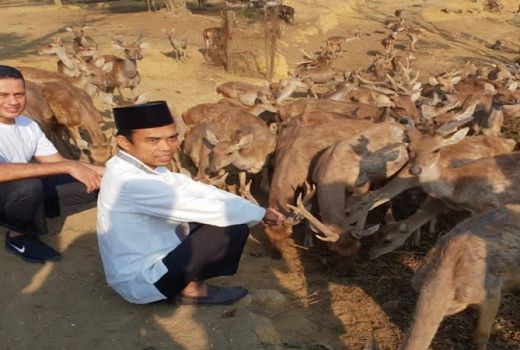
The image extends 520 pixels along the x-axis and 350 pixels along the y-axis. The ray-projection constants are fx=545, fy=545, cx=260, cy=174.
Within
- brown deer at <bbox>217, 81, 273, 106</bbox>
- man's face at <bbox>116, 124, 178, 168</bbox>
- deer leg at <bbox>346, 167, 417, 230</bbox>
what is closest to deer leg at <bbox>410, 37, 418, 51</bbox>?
brown deer at <bbox>217, 81, 273, 106</bbox>

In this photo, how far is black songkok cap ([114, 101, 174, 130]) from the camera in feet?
13.6

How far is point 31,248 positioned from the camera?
5504mm

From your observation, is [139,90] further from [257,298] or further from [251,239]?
[257,298]

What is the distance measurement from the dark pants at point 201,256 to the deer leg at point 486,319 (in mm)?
2024

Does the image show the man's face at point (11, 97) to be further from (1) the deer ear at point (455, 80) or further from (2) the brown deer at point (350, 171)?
(1) the deer ear at point (455, 80)

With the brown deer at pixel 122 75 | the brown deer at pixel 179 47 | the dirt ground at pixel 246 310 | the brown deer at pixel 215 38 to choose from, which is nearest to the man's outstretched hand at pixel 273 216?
the dirt ground at pixel 246 310

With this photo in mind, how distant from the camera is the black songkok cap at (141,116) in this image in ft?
13.6

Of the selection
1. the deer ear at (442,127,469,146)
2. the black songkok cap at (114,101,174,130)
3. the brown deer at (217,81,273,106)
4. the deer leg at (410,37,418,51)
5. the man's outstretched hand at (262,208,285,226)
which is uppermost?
the black songkok cap at (114,101,174,130)

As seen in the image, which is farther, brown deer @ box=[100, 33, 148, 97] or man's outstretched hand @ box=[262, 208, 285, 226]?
brown deer @ box=[100, 33, 148, 97]

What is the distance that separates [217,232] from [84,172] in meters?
1.46

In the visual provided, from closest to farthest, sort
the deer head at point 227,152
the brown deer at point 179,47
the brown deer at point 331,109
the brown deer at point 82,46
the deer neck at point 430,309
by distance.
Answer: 1. the deer neck at point 430,309
2. the deer head at point 227,152
3. the brown deer at point 331,109
4. the brown deer at point 82,46
5. the brown deer at point 179,47

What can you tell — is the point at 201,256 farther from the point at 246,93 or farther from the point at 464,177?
the point at 246,93

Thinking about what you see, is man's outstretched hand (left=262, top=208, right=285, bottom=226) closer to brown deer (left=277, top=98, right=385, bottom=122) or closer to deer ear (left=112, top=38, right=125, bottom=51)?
brown deer (left=277, top=98, right=385, bottom=122)

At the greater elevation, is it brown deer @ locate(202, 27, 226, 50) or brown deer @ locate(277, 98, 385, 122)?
brown deer @ locate(277, 98, 385, 122)
